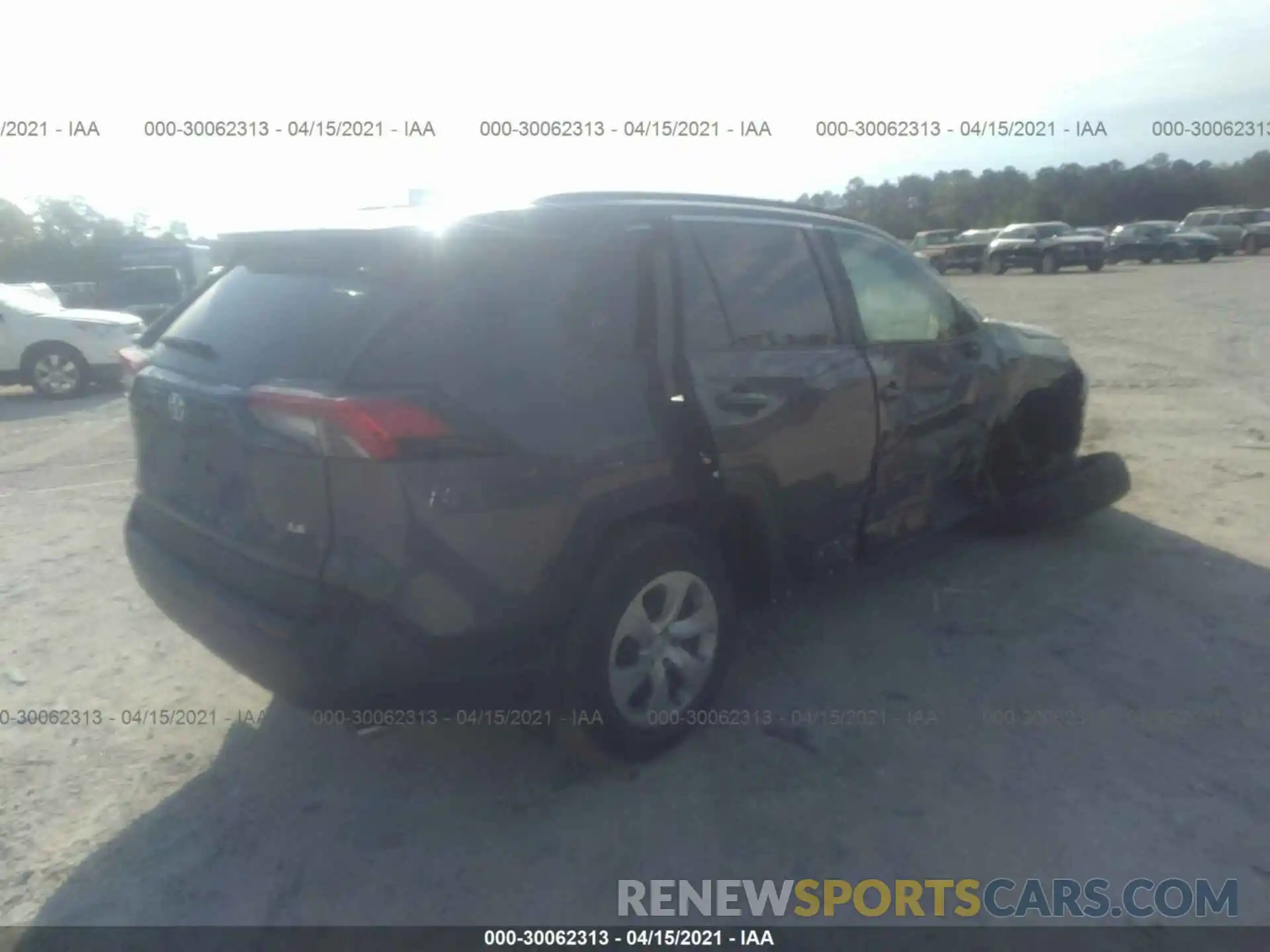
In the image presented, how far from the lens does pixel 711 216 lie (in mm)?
3885

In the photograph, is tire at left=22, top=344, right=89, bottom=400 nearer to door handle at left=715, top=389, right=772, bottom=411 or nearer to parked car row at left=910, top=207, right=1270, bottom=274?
door handle at left=715, top=389, right=772, bottom=411

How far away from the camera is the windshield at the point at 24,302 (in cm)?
1265

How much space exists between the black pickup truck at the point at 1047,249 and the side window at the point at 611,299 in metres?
33.8

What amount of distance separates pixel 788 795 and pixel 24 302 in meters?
13.1

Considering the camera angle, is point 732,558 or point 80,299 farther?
point 80,299

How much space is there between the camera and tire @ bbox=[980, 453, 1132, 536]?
17.8 ft

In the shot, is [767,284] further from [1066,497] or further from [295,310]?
[1066,497]

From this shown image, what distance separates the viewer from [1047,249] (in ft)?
111

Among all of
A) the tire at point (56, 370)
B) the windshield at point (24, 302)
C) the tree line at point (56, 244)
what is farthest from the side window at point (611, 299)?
the tree line at point (56, 244)

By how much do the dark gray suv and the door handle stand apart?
1 cm

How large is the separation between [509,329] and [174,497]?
4.40 feet

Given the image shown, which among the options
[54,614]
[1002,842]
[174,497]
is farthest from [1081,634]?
[54,614]

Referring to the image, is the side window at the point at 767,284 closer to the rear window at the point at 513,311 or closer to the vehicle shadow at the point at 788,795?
the rear window at the point at 513,311

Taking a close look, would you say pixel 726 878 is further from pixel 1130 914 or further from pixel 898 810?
pixel 1130 914
